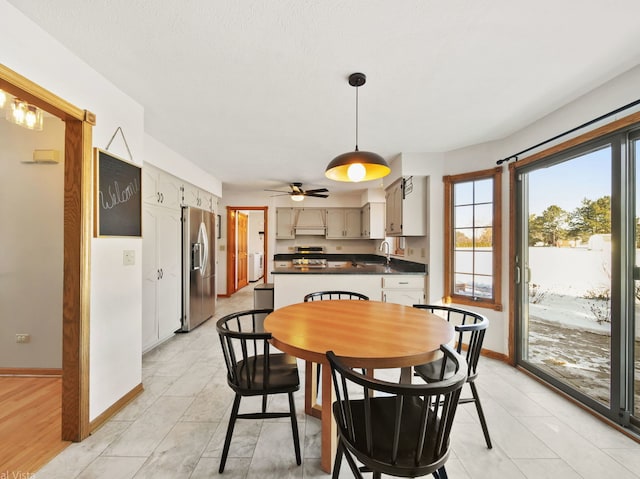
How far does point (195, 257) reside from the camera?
3.86 m

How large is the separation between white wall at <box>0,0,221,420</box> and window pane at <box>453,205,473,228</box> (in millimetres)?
3361

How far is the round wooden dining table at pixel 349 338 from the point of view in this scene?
49.0 inches

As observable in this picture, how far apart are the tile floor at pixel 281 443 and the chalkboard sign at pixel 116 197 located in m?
1.33

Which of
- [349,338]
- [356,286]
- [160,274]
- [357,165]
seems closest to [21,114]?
[160,274]

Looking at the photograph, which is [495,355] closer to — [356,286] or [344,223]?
[356,286]

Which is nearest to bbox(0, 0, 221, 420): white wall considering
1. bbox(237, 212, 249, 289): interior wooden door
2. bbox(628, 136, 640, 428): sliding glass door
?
bbox(628, 136, 640, 428): sliding glass door

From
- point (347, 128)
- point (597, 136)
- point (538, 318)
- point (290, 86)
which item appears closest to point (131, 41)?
point (290, 86)

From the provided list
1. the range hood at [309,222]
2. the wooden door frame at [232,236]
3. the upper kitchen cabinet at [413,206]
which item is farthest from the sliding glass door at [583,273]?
the wooden door frame at [232,236]

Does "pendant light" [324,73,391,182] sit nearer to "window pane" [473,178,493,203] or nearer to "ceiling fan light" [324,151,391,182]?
"ceiling fan light" [324,151,391,182]

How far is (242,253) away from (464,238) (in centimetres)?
579

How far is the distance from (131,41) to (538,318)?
3867mm

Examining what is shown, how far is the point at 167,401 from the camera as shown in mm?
2154

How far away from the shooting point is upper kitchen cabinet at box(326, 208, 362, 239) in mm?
6383

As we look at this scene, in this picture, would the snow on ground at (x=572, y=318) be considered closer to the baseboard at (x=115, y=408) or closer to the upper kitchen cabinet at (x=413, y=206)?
the upper kitchen cabinet at (x=413, y=206)
